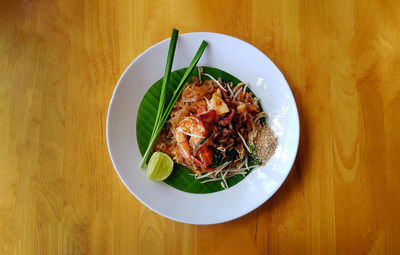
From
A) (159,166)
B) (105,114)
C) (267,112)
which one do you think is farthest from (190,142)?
(105,114)

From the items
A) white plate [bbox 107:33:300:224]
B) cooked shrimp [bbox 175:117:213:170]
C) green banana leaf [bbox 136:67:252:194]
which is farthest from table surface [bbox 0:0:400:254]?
cooked shrimp [bbox 175:117:213:170]

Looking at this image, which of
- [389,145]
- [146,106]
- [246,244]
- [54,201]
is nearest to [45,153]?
[54,201]

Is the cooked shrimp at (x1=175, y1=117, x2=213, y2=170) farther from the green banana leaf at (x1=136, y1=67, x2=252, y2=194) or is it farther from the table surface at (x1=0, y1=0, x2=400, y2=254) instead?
the table surface at (x1=0, y1=0, x2=400, y2=254)

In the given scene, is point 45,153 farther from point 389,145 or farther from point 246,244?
point 389,145

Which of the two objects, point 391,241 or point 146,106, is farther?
point 391,241

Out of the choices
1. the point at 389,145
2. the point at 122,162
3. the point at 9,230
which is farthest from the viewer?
the point at 389,145

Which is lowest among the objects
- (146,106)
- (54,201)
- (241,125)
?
(54,201)

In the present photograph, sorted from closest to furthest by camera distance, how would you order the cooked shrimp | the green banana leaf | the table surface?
1. the cooked shrimp
2. the green banana leaf
3. the table surface
